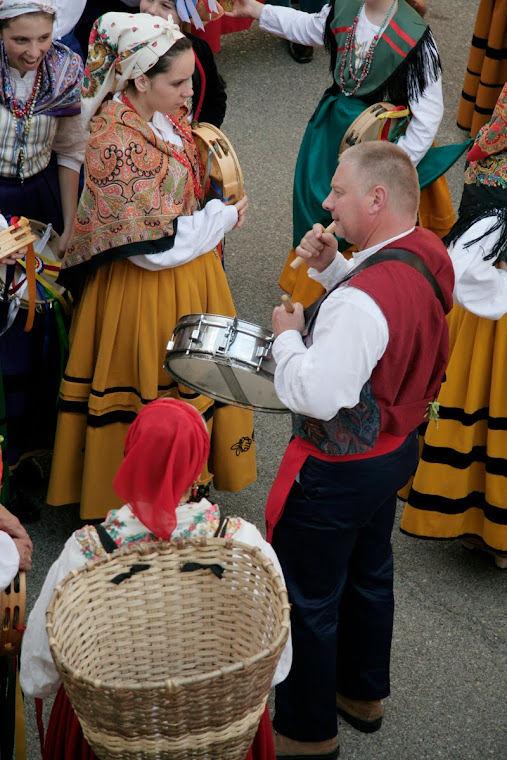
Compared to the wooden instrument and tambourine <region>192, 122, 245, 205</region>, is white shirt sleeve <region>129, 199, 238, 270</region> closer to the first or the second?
tambourine <region>192, 122, 245, 205</region>

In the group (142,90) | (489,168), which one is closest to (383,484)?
(489,168)

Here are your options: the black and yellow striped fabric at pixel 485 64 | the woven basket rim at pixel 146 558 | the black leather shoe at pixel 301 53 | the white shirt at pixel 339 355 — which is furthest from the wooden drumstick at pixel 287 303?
the black leather shoe at pixel 301 53

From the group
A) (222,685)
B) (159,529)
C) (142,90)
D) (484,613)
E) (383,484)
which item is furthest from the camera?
(484,613)

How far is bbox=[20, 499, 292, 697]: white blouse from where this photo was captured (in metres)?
1.99

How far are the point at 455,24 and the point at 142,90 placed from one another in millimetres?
4842

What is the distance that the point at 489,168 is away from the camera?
3035mm

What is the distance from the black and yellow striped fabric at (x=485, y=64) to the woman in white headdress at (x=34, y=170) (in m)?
3.11

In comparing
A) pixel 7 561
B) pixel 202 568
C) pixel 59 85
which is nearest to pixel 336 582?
pixel 202 568

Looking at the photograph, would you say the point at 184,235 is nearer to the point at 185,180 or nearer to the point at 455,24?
the point at 185,180

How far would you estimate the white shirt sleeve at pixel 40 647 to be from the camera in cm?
198

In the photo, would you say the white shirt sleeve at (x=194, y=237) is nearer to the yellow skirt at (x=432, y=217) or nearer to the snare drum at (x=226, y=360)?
the snare drum at (x=226, y=360)

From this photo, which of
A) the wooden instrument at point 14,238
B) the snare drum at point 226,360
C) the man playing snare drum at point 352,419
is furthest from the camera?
the wooden instrument at point 14,238

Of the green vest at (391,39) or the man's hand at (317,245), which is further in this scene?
the green vest at (391,39)

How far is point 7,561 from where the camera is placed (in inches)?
76.7
